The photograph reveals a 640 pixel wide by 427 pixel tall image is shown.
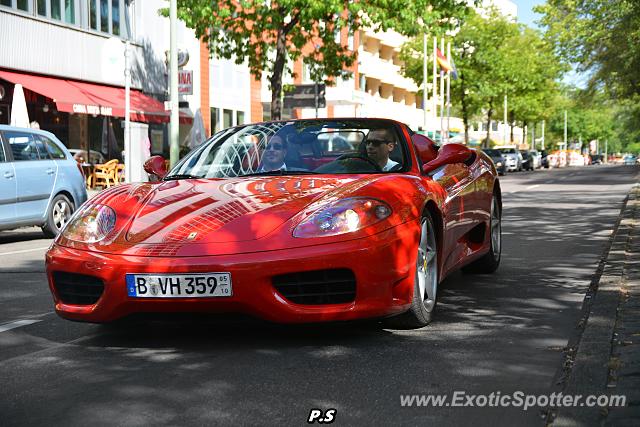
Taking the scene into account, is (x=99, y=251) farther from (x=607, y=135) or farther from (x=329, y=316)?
(x=607, y=135)

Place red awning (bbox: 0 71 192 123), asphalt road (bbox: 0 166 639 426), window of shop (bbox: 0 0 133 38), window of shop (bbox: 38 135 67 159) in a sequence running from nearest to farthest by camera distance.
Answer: asphalt road (bbox: 0 166 639 426)
window of shop (bbox: 38 135 67 159)
red awning (bbox: 0 71 192 123)
window of shop (bbox: 0 0 133 38)

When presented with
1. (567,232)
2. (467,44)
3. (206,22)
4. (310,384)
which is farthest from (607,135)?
(310,384)

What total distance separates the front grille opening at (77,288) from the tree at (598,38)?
98.0 feet

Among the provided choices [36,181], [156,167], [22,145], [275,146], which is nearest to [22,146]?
[22,145]

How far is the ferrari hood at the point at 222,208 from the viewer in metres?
4.95

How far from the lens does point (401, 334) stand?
213 inches

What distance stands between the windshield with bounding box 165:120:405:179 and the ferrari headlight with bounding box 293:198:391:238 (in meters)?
0.82

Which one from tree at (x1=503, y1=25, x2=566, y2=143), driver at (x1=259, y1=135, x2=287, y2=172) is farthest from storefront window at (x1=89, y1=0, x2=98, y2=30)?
tree at (x1=503, y1=25, x2=566, y2=143)

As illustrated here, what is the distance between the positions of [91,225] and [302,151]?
1467 mm

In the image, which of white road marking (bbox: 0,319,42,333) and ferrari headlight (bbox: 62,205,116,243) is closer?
ferrari headlight (bbox: 62,205,116,243)

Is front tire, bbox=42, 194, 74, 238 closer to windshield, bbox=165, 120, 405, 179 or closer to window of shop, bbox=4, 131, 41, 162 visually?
window of shop, bbox=4, 131, 41, 162

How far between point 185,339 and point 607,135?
5588 inches

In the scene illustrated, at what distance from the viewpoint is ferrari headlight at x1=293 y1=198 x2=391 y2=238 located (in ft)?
16.1

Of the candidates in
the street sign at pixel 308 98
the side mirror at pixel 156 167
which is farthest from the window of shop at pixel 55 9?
the side mirror at pixel 156 167
